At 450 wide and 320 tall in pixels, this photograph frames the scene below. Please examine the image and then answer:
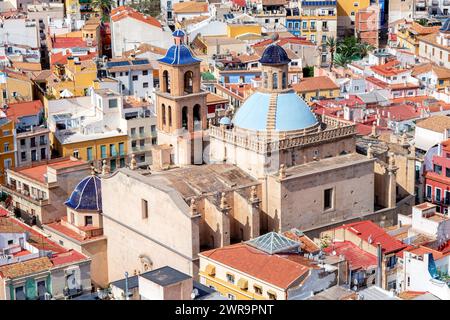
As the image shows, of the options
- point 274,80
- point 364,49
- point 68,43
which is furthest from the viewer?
point 364,49

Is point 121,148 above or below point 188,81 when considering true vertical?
below

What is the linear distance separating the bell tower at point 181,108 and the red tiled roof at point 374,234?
702 cm

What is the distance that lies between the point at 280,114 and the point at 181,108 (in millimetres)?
4386

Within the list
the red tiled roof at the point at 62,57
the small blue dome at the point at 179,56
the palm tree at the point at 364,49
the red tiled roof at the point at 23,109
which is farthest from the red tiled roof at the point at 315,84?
the small blue dome at the point at 179,56

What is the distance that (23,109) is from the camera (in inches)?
2221

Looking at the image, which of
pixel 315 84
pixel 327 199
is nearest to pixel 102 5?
pixel 315 84

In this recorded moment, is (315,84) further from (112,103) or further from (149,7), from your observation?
(149,7)

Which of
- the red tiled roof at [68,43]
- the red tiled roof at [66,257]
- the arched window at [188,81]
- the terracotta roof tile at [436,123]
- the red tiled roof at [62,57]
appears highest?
the arched window at [188,81]

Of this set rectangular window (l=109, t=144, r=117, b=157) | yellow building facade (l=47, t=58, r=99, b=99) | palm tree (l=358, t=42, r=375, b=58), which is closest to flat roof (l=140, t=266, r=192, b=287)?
rectangular window (l=109, t=144, r=117, b=157)

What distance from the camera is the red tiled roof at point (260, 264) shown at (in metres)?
31.7

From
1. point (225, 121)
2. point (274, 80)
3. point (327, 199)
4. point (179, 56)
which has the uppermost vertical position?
point (179, 56)

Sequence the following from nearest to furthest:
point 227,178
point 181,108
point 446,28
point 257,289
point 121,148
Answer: point 257,289
point 227,178
point 181,108
point 121,148
point 446,28

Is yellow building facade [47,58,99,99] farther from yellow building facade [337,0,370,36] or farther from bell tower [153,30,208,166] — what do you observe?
yellow building facade [337,0,370,36]

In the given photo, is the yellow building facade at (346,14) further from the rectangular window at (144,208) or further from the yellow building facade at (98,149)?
the rectangular window at (144,208)
